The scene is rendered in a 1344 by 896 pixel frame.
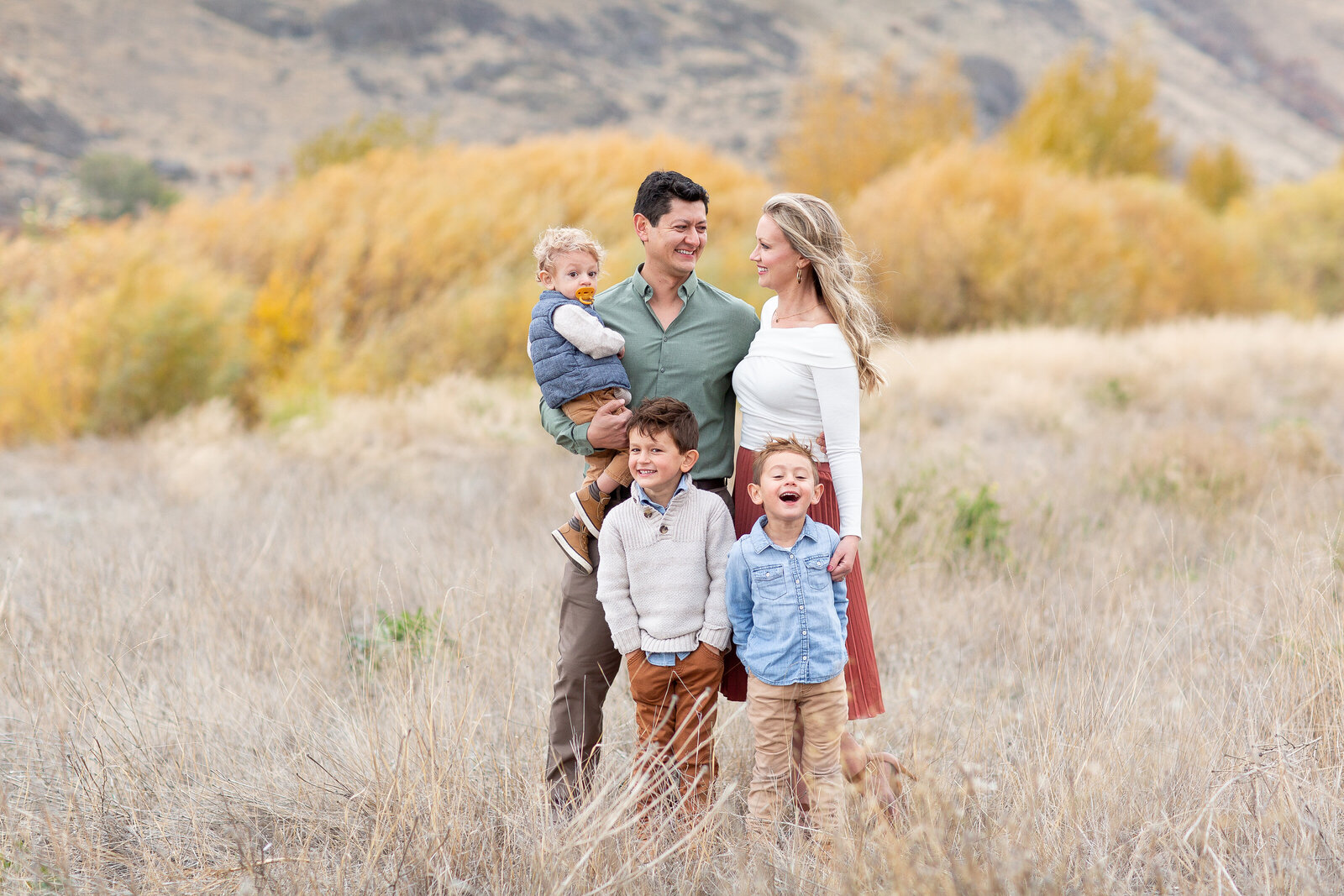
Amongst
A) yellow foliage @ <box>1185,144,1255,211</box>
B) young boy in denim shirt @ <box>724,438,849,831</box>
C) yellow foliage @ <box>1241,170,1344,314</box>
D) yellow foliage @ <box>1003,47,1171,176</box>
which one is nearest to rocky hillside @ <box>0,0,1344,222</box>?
yellow foliage @ <box>1003,47,1171,176</box>

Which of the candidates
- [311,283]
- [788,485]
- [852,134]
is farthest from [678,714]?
[852,134]

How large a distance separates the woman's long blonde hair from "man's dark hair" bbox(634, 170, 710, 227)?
231 millimetres

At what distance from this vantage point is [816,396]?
2.64m

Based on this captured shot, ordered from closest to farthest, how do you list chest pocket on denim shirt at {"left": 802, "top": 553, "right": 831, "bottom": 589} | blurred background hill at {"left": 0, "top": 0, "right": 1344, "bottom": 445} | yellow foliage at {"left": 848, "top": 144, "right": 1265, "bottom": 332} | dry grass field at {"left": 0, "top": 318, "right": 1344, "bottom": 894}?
dry grass field at {"left": 0, "top": 318, "right": 1344, "bottom": 894} < chest pocket on denim shirt at {"left": 802, "top": 553, "right": 831, "bottom": 589} < blurred background hill at {"left": 0, "top": 0, "right": 1344, "bottom": 445} < yellow foliage at {"left": 848, "top": 144, "right": 1265, "bottom": 332}

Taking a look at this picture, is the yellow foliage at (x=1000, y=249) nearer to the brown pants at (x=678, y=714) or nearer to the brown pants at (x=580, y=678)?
the brown pants at (x=580, y=678)

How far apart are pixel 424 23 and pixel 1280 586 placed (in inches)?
2367

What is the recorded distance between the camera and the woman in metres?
2.59

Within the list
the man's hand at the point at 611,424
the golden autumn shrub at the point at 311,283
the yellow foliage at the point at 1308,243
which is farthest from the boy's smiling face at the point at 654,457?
the yellow foliage at the point at 1308,243

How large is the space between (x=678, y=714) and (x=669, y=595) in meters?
0.38

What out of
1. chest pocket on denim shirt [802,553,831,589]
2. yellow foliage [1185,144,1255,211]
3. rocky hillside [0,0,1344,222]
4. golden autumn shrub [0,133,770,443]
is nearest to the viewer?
chest pocket on denim shirt [802,553,831,589]

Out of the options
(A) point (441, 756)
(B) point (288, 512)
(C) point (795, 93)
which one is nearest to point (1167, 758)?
(A) point (441, 756)

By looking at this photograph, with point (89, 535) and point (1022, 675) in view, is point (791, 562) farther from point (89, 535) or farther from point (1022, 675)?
point (89, 535)

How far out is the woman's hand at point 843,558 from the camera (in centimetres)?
253

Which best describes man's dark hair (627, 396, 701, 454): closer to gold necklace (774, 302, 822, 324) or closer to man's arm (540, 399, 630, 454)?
man's arm (540, 399, 630, 454)
